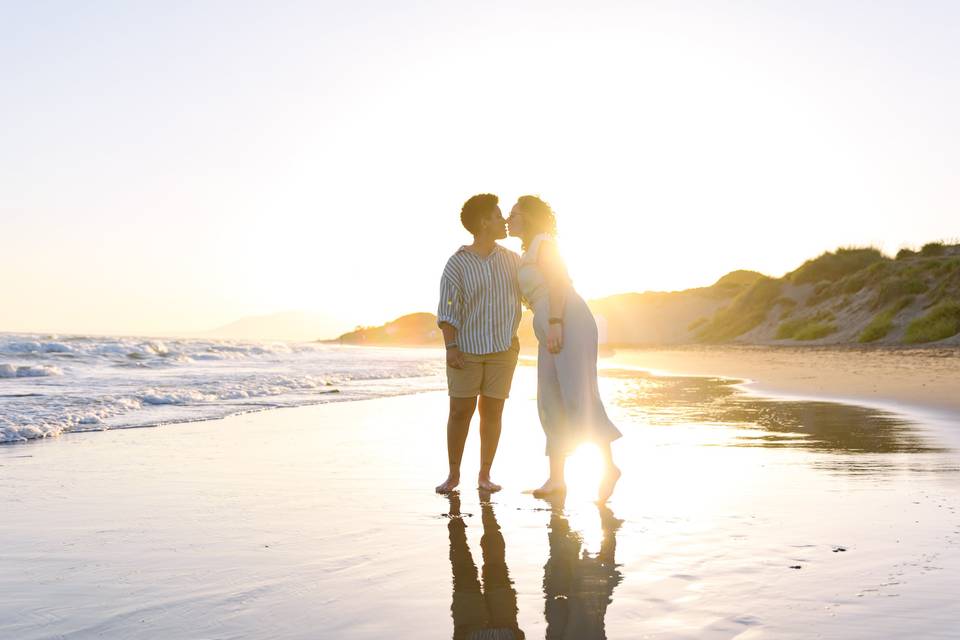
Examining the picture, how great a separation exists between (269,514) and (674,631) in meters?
2.50

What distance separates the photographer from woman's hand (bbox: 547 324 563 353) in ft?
16.2

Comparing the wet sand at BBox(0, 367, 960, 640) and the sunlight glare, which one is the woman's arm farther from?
the wet sand at BBox(0, 367, 960, 640)

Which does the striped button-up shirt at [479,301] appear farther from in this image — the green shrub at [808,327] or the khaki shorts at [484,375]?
the green shrub at [808,327]

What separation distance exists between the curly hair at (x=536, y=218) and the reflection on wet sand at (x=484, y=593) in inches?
79.0

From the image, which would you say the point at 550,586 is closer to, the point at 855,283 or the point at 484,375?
the point at 484,375

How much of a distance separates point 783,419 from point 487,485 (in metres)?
5.04

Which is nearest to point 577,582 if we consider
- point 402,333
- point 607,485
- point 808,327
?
point 607,485

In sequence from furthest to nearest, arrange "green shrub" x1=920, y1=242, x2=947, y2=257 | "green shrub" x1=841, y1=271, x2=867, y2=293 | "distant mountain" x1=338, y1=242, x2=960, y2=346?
"green shrub" x1=920, y1=242, x2=947, y2=257
"green shrub" x1=841, y1=271, x2=867, y2=293
"distant mountain" x1=338, y1=242, x2=960, y2=346

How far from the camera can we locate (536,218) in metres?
5.12

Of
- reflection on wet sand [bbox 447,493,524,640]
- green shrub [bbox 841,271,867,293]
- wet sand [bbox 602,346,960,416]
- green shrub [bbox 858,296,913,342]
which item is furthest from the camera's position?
green shrub [bbox 841,271,867,293]

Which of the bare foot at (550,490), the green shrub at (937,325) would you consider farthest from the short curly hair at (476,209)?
the green shrub at (937,325)

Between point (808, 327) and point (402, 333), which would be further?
point (402, 333)

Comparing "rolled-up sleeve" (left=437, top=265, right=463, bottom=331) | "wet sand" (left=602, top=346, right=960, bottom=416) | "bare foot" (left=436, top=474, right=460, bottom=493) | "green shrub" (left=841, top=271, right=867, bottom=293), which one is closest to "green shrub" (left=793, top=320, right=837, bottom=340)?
"green shrub" (left=841, top=271, right=867, bottom=293)

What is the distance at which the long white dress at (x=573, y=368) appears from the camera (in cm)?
503
